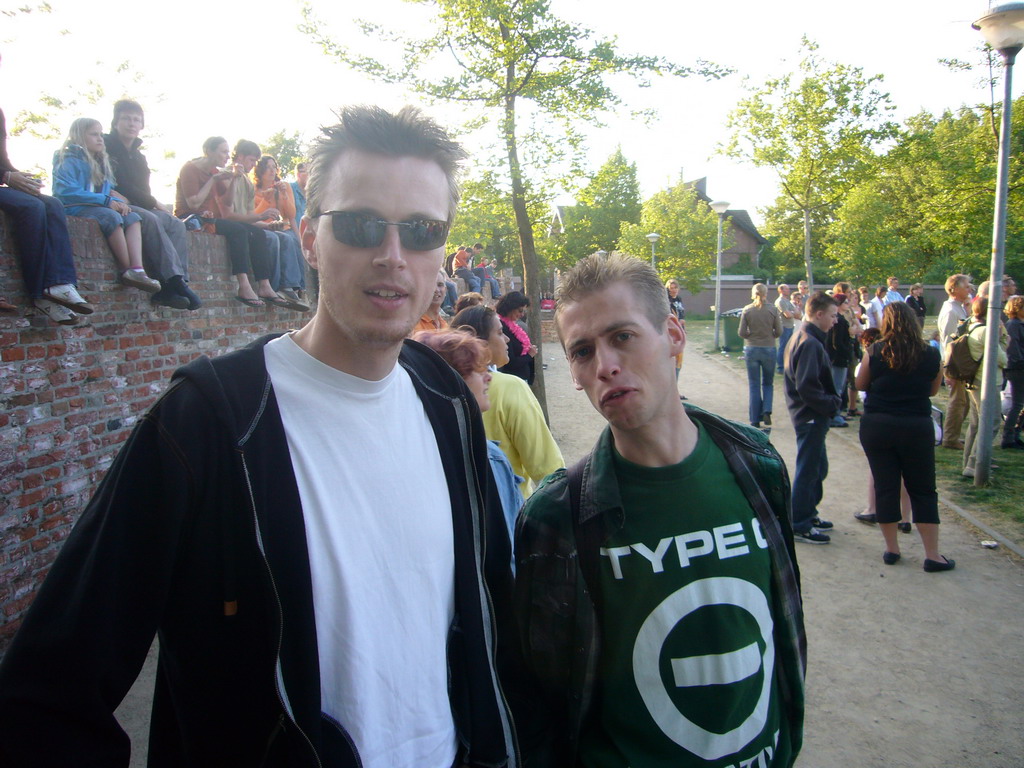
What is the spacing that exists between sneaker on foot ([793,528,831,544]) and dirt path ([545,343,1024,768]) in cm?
10

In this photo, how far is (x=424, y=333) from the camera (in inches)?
139

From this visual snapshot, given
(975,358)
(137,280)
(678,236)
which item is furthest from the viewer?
(678,236)

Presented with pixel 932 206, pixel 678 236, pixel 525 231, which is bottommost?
pixel 525 231

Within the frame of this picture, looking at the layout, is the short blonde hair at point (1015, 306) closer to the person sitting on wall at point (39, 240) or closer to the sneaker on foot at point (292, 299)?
the sneaker on foot at point (292, 299)

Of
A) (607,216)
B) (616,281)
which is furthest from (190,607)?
(607,216)

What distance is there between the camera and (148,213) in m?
4.86

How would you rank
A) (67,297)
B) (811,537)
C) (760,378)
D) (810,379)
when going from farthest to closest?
(760,378)
(811,537)
(810,379)
(67,297)

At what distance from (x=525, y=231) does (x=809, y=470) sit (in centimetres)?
656

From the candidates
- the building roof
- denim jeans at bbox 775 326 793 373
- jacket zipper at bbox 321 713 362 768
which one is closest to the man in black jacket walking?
denim jeans at bbox 775 326 793 373

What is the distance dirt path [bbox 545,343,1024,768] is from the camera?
3.44 meters

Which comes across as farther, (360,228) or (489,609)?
(489,609)

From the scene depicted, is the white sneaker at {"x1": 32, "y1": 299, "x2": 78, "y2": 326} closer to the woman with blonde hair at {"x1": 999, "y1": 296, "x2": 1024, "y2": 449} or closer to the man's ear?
the man's ear

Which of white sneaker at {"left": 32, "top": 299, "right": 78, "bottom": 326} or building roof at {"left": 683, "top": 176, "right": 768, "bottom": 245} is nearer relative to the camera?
white sneaker at {"left": 32, "top": 299, "right": 78, "bottom": 326}

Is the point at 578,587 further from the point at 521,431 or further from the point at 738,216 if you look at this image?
the point at 738,216
